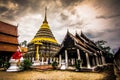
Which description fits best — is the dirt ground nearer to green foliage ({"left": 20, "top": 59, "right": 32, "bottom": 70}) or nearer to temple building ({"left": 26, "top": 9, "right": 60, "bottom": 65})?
green foliage ({"left": 20, "top": 59, "right": 32, "bottom": 70})

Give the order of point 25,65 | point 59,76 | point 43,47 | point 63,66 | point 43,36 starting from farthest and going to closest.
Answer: point 43,36
point 43,47
point 63,66
point 25,65
point 59,76

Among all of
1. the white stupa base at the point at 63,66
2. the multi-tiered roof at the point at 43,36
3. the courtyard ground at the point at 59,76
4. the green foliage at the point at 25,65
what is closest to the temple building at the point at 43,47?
the multi-tiered roof at the point at 43,36

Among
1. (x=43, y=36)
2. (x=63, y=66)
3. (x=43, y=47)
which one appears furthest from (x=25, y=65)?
(x=43, y=36)

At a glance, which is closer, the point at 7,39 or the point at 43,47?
the point at 7,39

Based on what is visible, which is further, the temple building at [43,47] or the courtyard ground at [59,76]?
the temple building at [43,47]

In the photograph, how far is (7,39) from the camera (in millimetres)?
15516

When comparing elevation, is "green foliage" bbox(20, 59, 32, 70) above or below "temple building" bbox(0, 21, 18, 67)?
below

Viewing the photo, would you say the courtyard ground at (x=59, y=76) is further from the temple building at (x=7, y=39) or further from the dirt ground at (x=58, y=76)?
the temple building at (x=7, y=39)

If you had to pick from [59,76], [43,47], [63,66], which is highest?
[43,47]

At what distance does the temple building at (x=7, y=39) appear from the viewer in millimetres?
14693

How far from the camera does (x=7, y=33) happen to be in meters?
15.7

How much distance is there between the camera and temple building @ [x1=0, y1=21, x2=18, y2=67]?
48.2 feet

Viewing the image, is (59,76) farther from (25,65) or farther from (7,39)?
(7,39)

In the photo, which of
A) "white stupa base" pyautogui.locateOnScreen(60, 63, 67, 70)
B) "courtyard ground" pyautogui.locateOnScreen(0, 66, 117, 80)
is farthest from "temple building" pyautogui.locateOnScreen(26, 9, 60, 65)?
"courtyard ground" pyautogui.locateOnScreen(0, 66, 117, 80)
